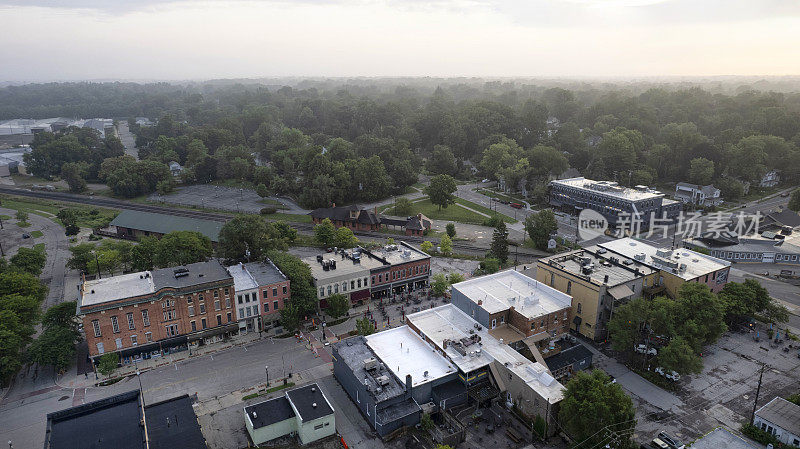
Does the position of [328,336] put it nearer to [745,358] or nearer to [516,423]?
[516,423]

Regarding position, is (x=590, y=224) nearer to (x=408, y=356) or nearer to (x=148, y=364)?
(x=408, y=356)

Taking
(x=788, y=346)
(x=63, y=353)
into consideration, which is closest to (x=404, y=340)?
(x=63, y=353)

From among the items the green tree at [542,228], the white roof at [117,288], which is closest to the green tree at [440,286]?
the green tree at [542,228]

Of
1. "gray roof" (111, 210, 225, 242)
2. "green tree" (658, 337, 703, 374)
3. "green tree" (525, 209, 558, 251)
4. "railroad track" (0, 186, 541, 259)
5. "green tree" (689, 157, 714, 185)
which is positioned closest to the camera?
"green tree" (658, 337, 703, 374)

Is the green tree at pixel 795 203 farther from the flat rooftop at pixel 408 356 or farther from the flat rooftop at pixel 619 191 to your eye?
the flat rooftop at pixel 408 356

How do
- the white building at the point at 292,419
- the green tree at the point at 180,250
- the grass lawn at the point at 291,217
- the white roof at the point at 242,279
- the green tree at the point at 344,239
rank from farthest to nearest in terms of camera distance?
the grass lawn at the point at 291,217 → the green tree at the point at 344,239 → the green tree at the point at 180,250 → the white roof at the point at 242,279 → the white building at the point at 292,419

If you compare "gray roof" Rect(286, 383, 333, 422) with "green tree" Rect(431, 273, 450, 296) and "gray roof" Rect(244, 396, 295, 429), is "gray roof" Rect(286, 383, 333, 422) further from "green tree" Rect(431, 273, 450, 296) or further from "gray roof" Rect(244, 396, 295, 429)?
"green tree" Rect(431, 273, 450, 296)

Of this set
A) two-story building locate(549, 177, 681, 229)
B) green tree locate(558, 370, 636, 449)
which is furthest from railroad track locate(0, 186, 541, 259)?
green tree locate(558, 370, 636, 449)
